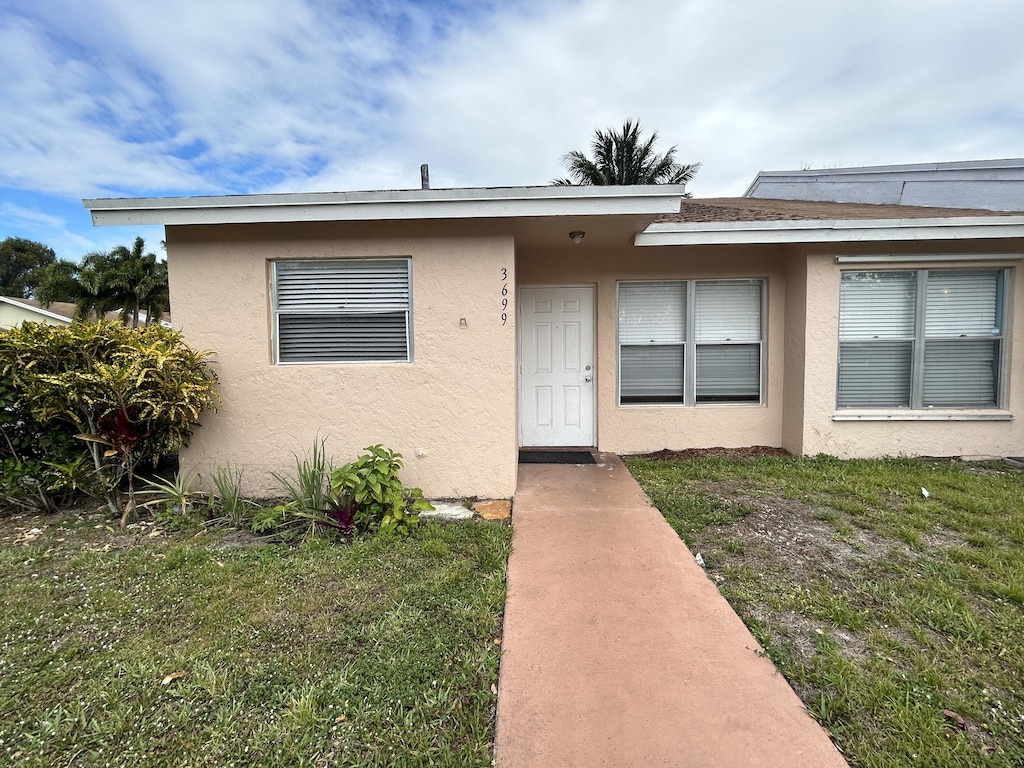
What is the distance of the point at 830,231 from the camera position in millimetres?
5227

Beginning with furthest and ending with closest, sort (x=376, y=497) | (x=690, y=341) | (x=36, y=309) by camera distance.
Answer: (x=36, y=309) → (x=690, y=341) → (x=376, y=497)

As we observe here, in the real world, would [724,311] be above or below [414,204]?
below

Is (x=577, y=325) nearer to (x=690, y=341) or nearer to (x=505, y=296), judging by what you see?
(x=690, y=341)

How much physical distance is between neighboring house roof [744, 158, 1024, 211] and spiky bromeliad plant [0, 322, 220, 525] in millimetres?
→ 10979

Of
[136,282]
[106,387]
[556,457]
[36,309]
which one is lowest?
[556,457]

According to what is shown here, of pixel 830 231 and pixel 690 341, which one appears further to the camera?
pixel 690 341

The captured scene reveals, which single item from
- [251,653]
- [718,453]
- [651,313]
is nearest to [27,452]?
[251,653]

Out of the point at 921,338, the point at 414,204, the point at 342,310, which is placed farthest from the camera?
the point at 921,338

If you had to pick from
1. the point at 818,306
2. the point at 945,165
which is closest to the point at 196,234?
the point at 818,306

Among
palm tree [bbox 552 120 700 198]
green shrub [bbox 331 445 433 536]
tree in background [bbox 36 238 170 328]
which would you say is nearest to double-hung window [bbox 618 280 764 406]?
green shrub [bbox 331 445 433 536]

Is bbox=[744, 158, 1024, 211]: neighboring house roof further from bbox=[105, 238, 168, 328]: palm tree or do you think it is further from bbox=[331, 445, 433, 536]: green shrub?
bbox=[105, 238, 168, 328]: palm tree

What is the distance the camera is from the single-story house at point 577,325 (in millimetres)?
4371

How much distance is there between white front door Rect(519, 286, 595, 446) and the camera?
6117 millimetres

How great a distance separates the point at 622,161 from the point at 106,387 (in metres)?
19.5
